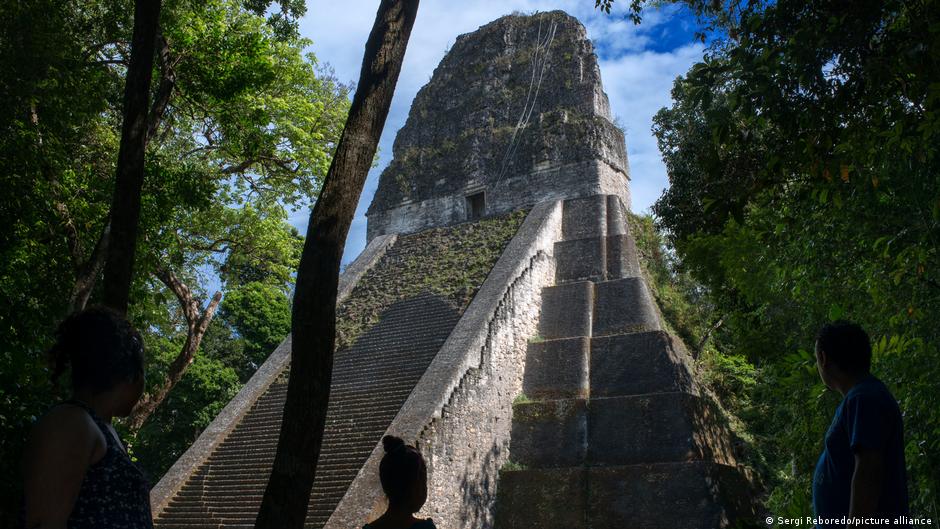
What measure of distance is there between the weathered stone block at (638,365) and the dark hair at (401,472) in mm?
9420

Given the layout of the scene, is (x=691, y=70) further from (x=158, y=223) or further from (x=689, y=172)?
(x=689, y=172)

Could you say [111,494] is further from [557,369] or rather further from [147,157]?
[557,369]

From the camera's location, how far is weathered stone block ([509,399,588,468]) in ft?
37.3

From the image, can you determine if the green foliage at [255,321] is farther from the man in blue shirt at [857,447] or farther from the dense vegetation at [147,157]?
the man in blue shirt at [857,447]

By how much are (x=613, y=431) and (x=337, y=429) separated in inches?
155

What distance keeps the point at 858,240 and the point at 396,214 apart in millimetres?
14916

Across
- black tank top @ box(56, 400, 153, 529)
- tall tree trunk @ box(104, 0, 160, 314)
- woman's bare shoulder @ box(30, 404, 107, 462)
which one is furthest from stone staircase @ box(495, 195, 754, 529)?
woman's bare shoulder @ box(30, 404, 107, 462)

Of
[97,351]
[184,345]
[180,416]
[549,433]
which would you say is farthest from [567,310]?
[97,351]

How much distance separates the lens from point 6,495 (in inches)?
153

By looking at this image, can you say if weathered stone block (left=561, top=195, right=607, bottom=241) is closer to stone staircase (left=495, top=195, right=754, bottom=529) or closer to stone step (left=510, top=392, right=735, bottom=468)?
stone staircase (left=495, top=195, right=754, bottom=529)

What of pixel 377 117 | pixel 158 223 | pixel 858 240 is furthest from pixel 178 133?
pixel 858 240

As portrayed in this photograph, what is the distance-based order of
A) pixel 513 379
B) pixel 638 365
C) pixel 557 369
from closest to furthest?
pixel 638 365, pixel 513 379, pixel 557 369

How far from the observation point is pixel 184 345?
44.6ft

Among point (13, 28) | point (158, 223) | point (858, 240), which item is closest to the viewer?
point (858, 240)
